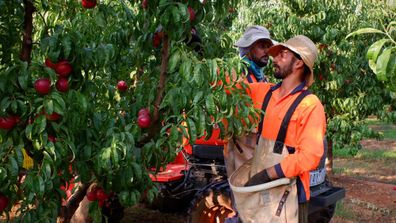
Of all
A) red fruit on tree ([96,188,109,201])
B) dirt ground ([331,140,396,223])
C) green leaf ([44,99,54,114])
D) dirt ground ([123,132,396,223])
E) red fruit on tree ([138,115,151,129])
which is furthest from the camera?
dirt ground ([331,140,396,223])

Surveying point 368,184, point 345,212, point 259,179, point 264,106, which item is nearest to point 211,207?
point 259,179

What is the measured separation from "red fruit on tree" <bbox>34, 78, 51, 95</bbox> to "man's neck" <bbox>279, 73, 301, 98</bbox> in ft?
4.68

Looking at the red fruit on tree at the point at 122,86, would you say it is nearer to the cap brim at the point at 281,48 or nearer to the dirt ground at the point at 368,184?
the cap brim at the point at 281,48


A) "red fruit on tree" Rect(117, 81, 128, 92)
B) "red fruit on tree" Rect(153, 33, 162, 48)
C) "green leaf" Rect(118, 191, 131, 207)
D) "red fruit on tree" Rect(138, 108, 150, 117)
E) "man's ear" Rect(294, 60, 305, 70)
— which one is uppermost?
"red fruit on tree" Rect(153, 33, 162, 48)

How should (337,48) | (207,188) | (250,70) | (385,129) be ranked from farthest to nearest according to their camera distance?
1. (385,129)
2. (337,48)
3. (207,188)
4. (250,70)

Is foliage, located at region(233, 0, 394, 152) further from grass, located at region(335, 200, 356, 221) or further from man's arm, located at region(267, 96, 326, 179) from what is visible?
man's arm, located at region(267, 96, 326, 179)

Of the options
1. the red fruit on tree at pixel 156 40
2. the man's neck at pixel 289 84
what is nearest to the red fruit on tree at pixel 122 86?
the red fruit on tree at pixel 156 40

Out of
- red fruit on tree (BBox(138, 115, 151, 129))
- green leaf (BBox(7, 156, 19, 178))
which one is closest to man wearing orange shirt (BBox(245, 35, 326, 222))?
red fruit on tree (BBox(138, 115, 151, 129))

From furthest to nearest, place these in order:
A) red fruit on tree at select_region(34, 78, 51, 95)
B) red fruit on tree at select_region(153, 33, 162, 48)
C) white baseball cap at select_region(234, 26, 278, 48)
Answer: white baseball cap at select_region(234, 26, 278, 48) < red fruit on tree at select_region(153, 33, 162, 48) < red fruit on tree at select_region(34, 78, 51, 95)

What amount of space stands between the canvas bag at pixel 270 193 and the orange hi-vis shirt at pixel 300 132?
4 cm

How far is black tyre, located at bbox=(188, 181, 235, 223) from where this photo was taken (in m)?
3.88

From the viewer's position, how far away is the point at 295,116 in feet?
9.50

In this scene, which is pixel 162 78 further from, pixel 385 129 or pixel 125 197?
pixel 385 129

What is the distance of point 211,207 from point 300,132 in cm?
139
